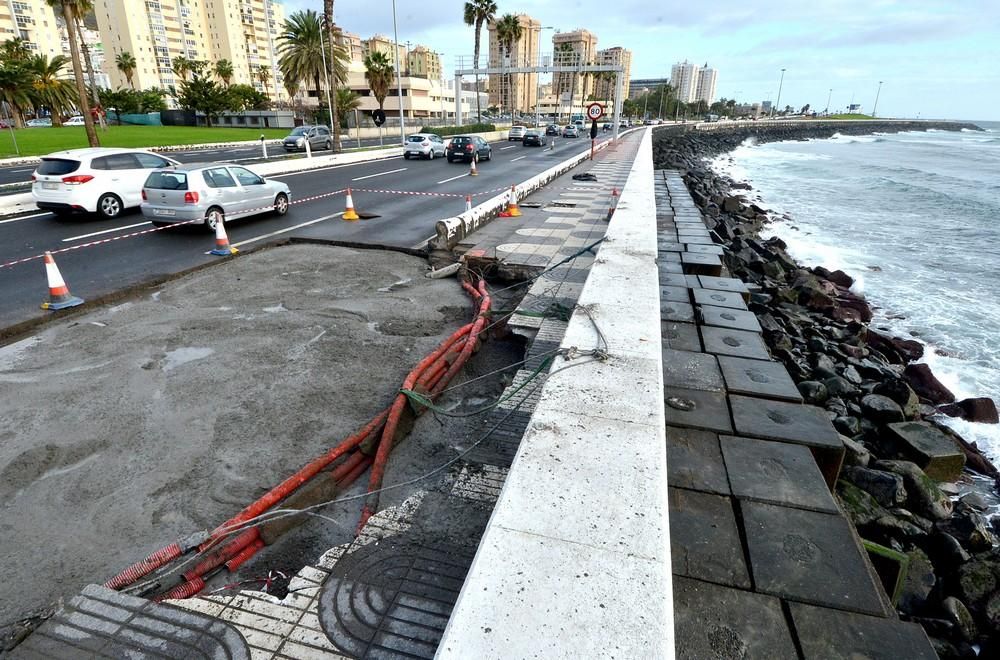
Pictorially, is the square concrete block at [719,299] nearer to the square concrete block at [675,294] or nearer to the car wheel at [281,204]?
the square concrete block at [675,294]

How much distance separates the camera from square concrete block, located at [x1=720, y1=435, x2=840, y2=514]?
10.3 feet

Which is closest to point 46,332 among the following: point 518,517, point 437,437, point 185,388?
point 185,388

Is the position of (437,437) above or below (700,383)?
below

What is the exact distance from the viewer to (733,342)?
17.9 ft

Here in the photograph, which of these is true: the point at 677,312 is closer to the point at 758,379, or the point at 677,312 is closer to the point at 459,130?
the point at 758,379

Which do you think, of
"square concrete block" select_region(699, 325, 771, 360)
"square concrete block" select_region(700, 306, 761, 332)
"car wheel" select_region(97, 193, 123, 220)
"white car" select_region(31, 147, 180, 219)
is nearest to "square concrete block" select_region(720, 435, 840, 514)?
"square concrete block" select_region(699, 325, 771, 360)

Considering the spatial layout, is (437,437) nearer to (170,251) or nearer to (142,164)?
(170,251)

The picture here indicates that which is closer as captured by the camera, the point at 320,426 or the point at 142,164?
the point at 320,426

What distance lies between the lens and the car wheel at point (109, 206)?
13430mm

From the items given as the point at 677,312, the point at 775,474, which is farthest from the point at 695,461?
the point at 677,312

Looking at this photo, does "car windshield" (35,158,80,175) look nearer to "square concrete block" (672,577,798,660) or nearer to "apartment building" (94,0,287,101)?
"square concrete block" (672,577,798,660)

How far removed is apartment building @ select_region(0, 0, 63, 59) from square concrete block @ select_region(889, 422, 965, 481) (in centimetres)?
11395

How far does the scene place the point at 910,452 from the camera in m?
6.27

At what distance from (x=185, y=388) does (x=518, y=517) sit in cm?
453
